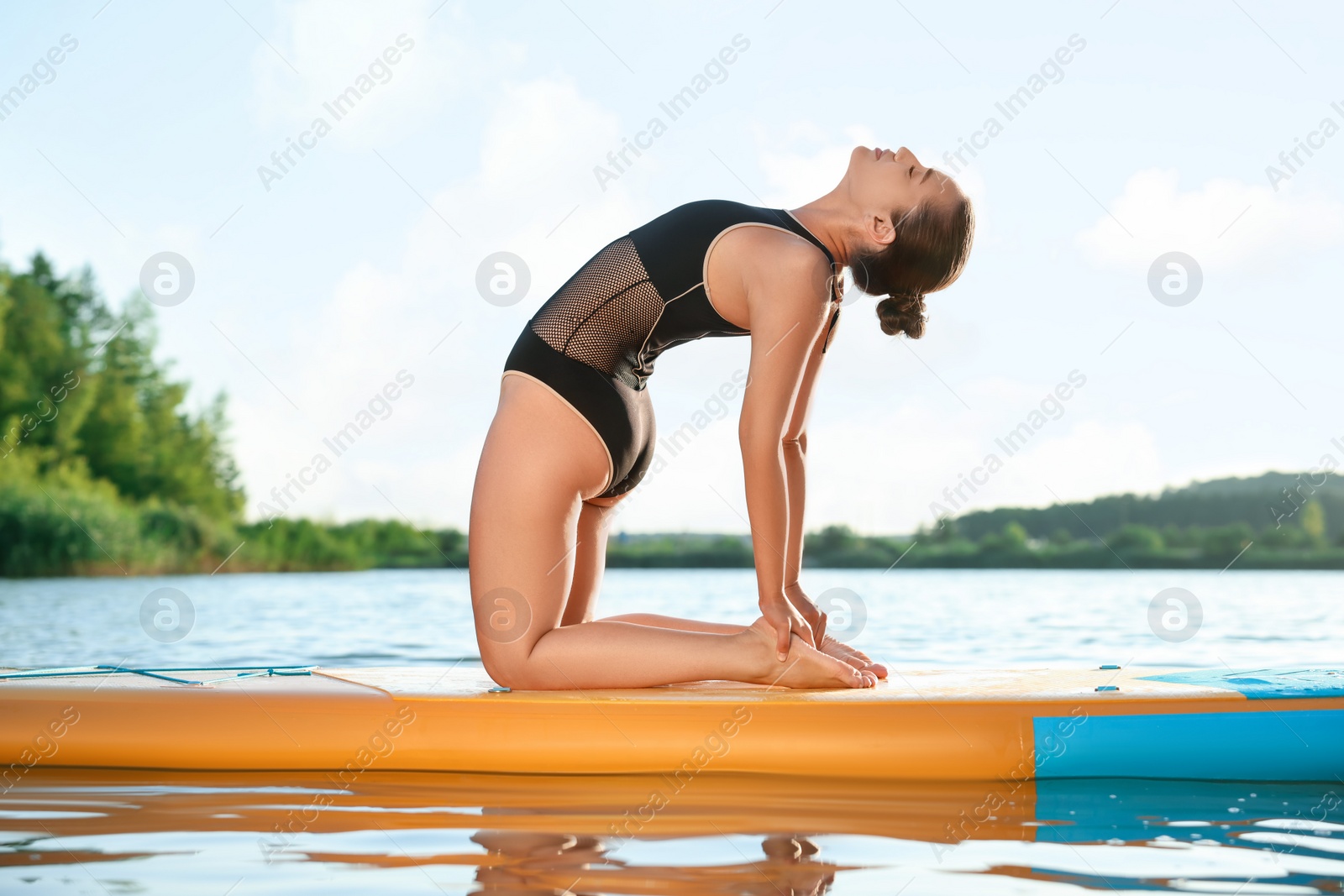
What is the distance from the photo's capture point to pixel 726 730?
2291 mm

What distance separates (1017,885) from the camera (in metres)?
1.58

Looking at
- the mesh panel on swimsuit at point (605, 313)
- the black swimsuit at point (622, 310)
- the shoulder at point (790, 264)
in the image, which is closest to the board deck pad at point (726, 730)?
the black swimsuit at point (622, 310)

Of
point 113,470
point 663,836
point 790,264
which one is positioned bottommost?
point 663,836

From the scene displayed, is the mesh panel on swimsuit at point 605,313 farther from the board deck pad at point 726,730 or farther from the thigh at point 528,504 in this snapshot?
the board deck pad at point 726,730

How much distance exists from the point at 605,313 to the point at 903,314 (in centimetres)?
71

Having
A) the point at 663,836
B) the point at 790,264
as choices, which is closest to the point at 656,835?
the point at 663,836

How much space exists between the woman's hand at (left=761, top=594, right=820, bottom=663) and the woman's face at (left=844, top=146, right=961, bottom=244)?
2.70 ft

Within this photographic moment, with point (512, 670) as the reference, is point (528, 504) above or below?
above

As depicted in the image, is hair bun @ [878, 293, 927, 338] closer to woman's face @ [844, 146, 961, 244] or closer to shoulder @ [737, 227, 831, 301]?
woman's face @ [844, 146, 961, 244]

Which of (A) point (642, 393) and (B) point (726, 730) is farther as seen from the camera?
(A) point (642, 393)

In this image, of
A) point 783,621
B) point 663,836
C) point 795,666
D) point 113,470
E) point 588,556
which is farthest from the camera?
point 113,470

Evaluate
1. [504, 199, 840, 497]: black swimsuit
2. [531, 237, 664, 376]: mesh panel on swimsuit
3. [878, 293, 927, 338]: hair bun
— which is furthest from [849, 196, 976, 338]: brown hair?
[531, 237, 664, 376]: mesh panel on swimsuit

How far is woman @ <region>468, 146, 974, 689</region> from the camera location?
227cm

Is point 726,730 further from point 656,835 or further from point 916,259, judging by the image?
point 916,259
